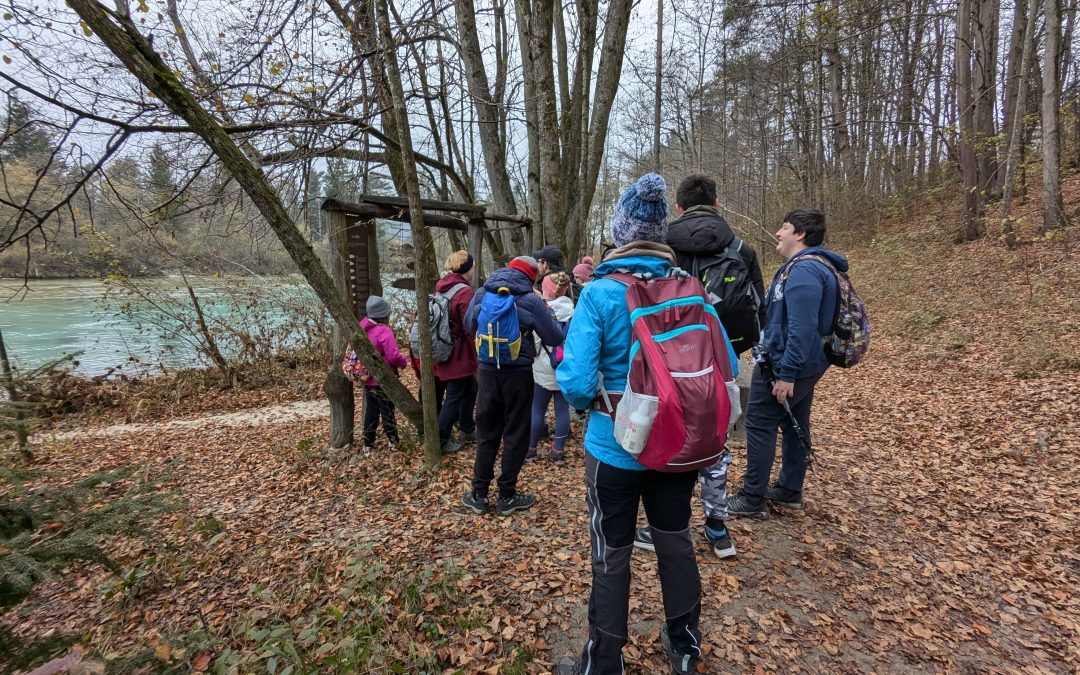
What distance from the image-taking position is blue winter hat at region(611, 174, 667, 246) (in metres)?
2.06

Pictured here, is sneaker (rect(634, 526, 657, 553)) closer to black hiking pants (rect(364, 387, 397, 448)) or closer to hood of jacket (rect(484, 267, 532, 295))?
hood of jacket (rect(484, 267, 532, 295))

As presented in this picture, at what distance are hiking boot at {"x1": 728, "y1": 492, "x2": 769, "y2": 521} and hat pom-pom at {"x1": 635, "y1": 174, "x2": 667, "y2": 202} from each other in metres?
2.40

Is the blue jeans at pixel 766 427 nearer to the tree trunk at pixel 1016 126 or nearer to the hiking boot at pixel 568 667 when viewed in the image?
the hiking boot at pixel 568 667

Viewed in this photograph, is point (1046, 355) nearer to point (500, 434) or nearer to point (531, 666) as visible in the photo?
point (500, 434)

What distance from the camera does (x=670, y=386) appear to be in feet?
5.72

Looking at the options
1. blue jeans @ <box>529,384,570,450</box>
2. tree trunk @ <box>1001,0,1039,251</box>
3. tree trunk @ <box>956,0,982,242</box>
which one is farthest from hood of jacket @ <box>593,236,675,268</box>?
tree trunk @ <box>956,0,982,242</box>

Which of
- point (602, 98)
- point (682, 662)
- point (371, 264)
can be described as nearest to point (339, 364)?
point (371, 264)

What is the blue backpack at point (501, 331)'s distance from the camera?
343cm

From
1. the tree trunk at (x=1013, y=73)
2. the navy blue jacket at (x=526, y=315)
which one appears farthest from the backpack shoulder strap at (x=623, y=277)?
the tree trunk at (x=1013, y=73)

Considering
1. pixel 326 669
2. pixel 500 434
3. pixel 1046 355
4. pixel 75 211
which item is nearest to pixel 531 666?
pixel 326 669

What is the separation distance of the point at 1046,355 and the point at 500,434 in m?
7.08

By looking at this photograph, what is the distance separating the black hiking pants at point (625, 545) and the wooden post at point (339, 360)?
12.3 ft

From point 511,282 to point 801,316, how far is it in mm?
1916

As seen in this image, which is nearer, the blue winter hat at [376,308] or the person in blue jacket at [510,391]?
the person in blue jacket at [510,391]
